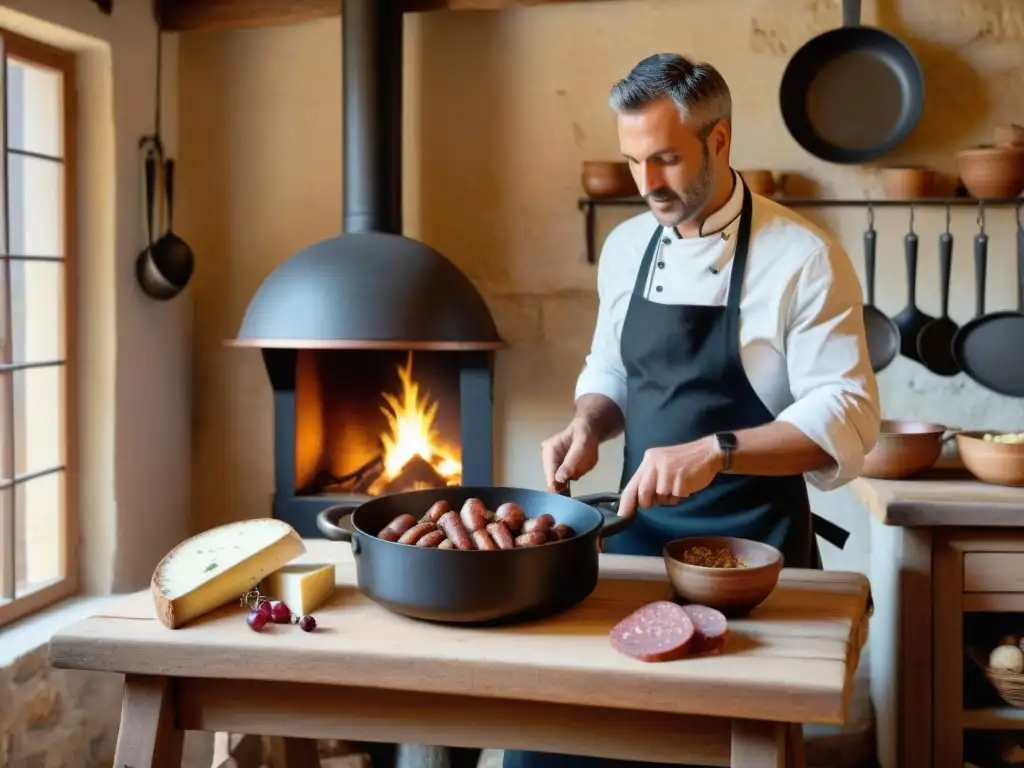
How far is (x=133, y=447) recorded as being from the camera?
9.96ft

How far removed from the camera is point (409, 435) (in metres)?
3.19

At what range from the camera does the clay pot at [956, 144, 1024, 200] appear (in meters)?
2.75

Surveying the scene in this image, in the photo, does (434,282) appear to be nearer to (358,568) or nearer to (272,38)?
(272,38)

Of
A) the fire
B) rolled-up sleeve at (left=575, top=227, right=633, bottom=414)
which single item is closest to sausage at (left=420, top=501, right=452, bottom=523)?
rolled-up sleeve at (left=575, top=227, right=633, bottom=414)

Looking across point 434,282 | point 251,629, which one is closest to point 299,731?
point 251,629

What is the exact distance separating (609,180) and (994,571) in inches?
58.0

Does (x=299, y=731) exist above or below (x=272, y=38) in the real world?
below

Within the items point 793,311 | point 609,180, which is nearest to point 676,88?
point 793,311

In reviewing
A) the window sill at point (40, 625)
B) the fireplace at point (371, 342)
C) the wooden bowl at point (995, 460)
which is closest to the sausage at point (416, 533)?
the window sill at point (40, 625)

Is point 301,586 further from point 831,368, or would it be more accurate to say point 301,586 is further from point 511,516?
point 831,368

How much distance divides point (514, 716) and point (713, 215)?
39.3 inches

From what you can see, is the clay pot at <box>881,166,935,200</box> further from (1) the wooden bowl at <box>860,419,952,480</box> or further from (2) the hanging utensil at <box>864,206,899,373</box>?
(1) the wooden bowl at <box>860,419,952,480</box>

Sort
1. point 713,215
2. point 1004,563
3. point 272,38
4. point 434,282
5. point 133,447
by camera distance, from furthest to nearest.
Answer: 1. point 272,38
2. point 133,447
3. point 434,282
4. point 1004,563
5. point 713,215

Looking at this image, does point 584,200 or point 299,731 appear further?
point 584,200
